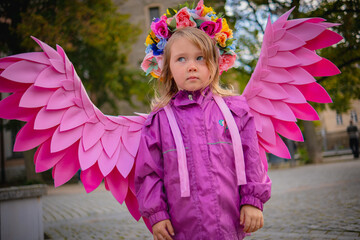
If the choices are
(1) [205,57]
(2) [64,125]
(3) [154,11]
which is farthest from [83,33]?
(3) [154,11]

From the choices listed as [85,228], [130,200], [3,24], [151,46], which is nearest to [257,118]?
[151,46]

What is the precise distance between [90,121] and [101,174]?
1.26 ft

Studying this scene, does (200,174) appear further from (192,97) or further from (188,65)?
(188,65)

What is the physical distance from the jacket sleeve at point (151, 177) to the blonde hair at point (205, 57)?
26 cm

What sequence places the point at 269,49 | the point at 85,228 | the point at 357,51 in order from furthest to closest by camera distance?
the point at 357,51 → the point at 85,228 → the point at 269,49

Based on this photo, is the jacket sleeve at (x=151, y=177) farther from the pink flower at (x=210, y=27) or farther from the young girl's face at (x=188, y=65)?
the pink flower at (x=210, y=27)

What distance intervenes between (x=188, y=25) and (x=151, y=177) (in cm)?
107

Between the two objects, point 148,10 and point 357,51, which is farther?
point 148,10

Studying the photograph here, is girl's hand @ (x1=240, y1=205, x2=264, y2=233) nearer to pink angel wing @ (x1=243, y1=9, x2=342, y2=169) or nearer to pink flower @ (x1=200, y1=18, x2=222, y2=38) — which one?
pink angel wing @ (x1=243, y1=9, x2=342, y2=169)

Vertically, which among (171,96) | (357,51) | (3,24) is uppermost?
(3,24)

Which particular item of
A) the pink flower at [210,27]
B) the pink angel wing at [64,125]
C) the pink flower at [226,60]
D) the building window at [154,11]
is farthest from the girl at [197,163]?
the building window at [154,11]

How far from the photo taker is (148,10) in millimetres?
23984

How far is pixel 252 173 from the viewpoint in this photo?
1.95 meters

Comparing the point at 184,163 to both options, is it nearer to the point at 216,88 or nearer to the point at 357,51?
the point at 216,88
